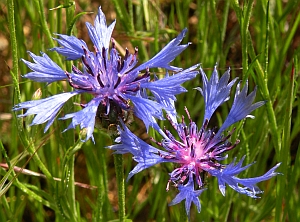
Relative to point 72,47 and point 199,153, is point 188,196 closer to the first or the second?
point 199,153

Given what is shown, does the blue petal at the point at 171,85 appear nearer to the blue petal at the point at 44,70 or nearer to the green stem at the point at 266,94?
the blue petal at the point at 44,70

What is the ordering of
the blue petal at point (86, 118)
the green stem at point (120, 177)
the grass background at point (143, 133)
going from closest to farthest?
1. the blue petal at point (86, 118)
2. the green stem at point (120, 177)
3. the grass background at point (143, 133)

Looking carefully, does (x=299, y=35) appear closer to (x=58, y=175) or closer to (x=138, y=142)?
(x=58, y=175)

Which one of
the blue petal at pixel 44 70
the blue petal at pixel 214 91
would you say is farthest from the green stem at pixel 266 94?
the blue petal at pixel 44 70

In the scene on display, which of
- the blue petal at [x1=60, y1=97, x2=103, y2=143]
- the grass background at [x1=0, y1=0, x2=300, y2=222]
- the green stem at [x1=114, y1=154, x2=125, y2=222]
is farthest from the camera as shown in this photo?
the grass background at [x1=0, y1=0, x2=300, y2=222]

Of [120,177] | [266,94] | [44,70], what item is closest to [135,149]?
[120,177]

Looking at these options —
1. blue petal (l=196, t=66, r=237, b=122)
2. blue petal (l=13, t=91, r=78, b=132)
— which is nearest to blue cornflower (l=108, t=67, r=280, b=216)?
blue petal (l=196, t=66, r=237, b=122)

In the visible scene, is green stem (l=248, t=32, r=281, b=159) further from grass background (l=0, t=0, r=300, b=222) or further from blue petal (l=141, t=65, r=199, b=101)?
blue petal (l=141, t=65, r=199, b=101)
